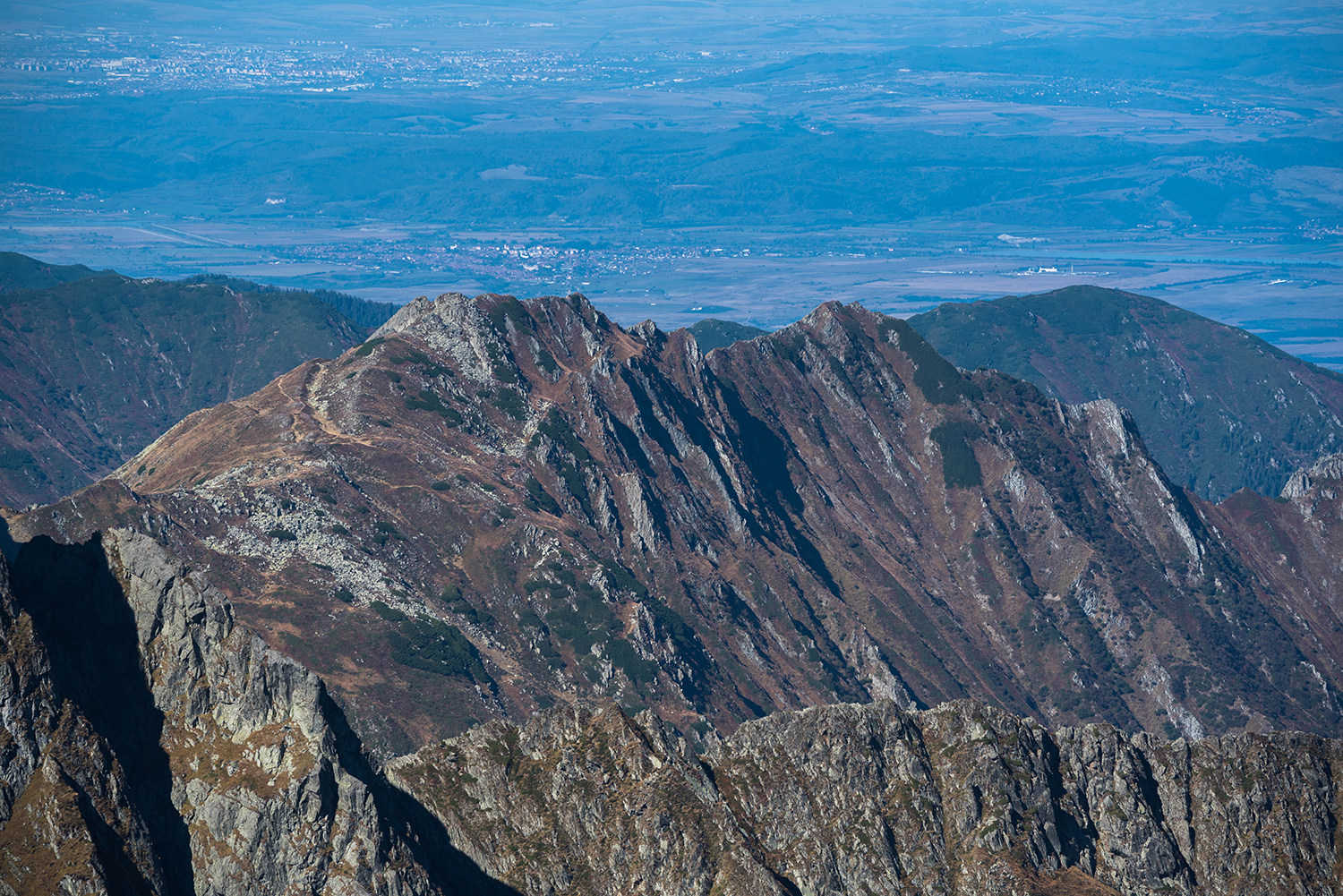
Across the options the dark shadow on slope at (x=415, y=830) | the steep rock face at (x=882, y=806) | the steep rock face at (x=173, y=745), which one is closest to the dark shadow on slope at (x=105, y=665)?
the steep rock face at (x=173, y=745)

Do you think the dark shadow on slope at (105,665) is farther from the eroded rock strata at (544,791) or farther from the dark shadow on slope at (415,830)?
the dark shadow on slope at (415,830)

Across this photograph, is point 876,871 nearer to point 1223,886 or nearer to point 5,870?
point 1223,886

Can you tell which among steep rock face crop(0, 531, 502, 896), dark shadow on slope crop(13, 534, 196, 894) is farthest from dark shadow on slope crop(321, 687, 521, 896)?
dark shadow on slope crop(13, 534, 196, 894)

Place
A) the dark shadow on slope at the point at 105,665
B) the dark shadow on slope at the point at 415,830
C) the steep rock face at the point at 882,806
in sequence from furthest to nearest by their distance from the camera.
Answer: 1. the steep rock face at the point at 882,806
2. the dark shadow on slope at the point at 415,830
3. the dark shadow on slope at the point at 105,665

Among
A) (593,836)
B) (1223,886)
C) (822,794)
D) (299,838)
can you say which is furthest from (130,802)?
(1223,886)

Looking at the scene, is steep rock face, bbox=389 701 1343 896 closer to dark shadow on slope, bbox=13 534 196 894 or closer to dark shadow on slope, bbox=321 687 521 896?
dark shadow on slope, bbox=321 687 521 896

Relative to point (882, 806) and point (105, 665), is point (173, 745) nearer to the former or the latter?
point (105, 665)

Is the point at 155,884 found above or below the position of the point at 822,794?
above
